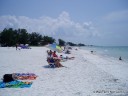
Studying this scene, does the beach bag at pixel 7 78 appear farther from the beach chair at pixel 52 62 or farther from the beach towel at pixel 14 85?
the beach chair at pixel 52 62

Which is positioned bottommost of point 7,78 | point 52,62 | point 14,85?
point 14,85

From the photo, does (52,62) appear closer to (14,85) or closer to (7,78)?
(7,78)

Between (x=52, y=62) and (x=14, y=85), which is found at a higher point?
(x=52, y=62)

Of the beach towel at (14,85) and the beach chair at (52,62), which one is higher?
the beach chair at (52,62)

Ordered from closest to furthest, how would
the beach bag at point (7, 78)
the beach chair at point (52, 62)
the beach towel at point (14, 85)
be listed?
the beach towel at point (14, 85), the beach bag at point (7, 78), the beach chair at point (52, 62)

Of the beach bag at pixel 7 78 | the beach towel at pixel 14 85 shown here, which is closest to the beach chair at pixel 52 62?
the beach bag at pixel 7 78

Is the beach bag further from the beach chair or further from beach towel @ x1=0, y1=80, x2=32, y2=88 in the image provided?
the beach chair

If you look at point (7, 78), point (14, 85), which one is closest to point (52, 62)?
point (7, 78)

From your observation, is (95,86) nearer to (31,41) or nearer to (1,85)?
(1,85)

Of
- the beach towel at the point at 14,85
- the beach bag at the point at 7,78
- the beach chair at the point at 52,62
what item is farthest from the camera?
the beach chair at the point at 52,62

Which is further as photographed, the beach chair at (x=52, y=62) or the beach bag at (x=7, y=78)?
the beach chair at (x=52, y=62)

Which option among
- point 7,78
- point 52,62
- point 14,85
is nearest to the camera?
point 14,85

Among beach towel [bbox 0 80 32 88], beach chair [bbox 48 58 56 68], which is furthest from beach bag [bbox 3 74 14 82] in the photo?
beach chair [bbox 48 58 56 68]

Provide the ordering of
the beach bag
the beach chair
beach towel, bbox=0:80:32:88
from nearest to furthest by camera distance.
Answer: beach towel, bbox=0:80:32:88
the beach bag
the beach chair
